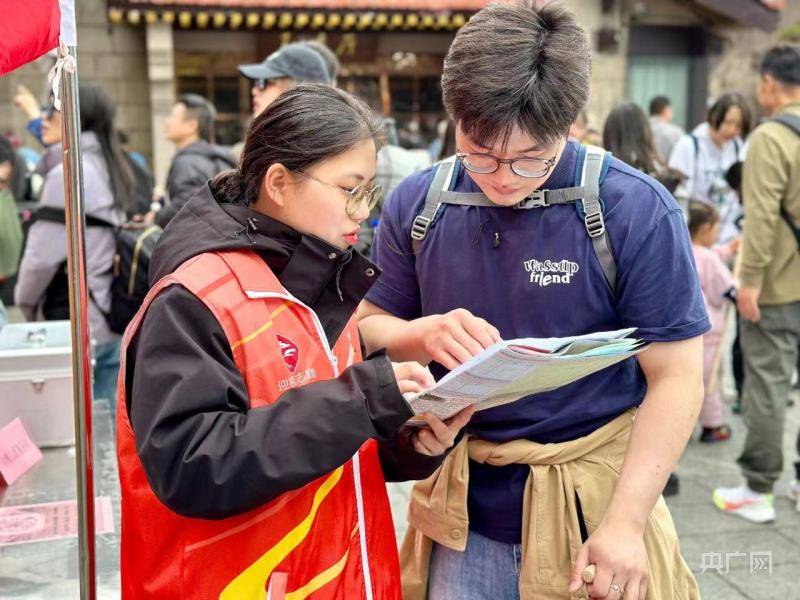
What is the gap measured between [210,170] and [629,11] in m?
9.47

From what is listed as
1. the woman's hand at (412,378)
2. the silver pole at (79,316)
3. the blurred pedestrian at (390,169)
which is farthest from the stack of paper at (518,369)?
the blurred pedestrian at (390,169)

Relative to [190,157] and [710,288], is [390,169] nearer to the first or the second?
[190,157]

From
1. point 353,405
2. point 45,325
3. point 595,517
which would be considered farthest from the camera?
point 45,325

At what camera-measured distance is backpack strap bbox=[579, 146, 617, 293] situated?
5.86ft

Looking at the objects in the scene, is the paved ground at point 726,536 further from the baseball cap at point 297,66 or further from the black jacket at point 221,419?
the black jacket at point 221,419

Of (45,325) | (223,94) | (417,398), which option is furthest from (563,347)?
(223,94)

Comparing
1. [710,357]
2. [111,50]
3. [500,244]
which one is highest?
[111,50]

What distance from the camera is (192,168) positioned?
4.80m

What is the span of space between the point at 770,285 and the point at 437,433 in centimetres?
305

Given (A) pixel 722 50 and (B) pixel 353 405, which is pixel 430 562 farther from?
(A) pixel 722 50

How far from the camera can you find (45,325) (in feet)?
10.7

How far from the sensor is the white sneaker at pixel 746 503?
423cm

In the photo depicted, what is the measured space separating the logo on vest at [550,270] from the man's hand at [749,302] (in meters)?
2.75

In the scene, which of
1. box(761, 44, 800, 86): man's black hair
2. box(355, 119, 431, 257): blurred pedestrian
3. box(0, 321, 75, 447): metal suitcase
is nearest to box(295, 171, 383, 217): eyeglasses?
box(0, 321, 75, 447): metal suitcase
